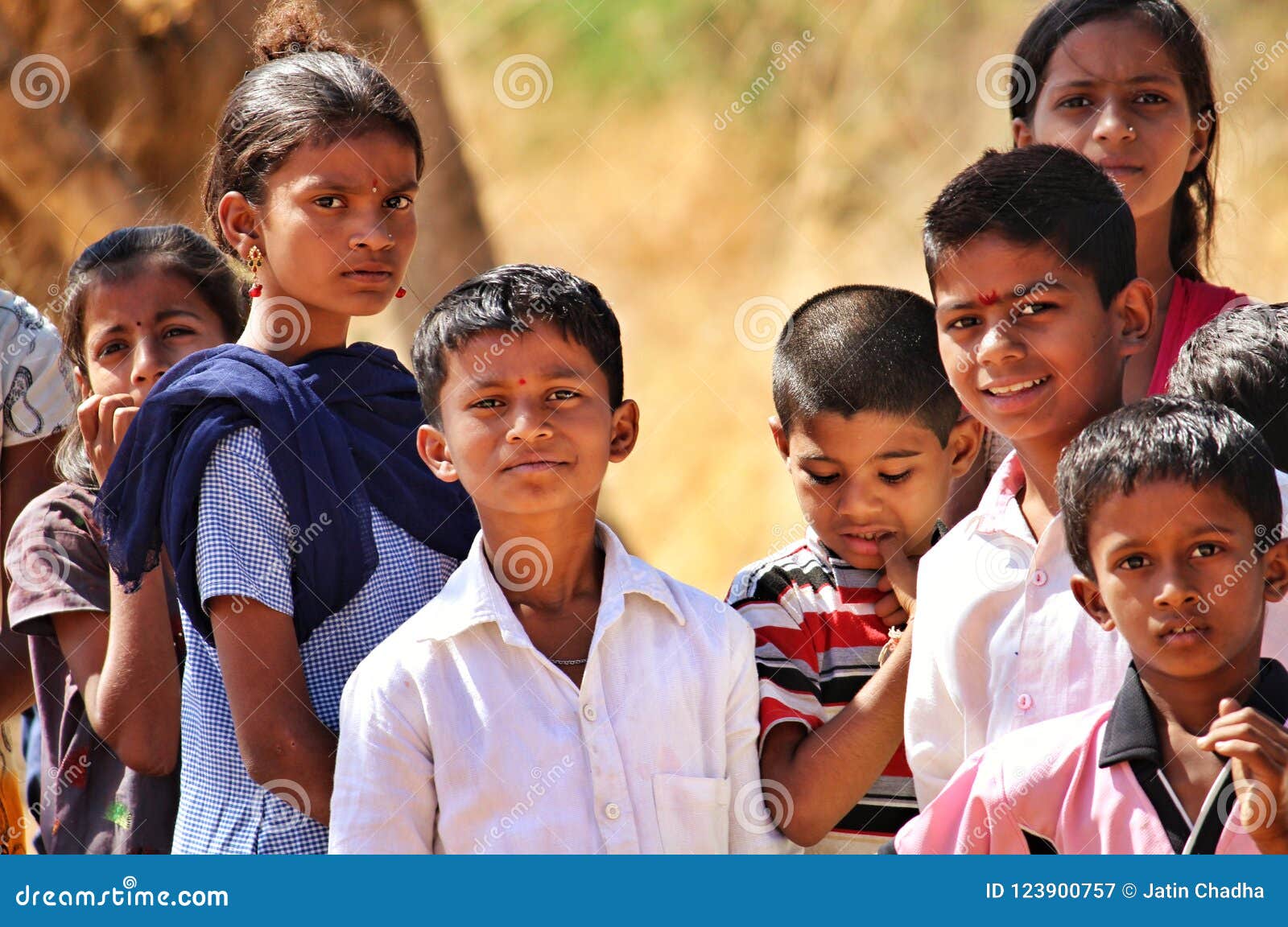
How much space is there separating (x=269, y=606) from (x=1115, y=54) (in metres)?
1.84

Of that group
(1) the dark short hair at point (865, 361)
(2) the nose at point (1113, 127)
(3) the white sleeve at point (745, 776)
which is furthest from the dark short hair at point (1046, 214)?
(3) the white sleeve at point (745, 776)

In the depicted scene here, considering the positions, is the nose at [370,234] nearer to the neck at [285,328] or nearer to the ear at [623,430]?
the neck at [285,328]

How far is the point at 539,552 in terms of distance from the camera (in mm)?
1972

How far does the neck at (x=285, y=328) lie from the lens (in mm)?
2186

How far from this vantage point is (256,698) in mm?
1917

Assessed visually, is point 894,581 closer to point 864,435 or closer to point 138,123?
point 864,435

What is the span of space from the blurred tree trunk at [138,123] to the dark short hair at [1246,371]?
4868 millimetres

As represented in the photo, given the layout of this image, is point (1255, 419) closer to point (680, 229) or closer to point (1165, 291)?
point (1165, 291)

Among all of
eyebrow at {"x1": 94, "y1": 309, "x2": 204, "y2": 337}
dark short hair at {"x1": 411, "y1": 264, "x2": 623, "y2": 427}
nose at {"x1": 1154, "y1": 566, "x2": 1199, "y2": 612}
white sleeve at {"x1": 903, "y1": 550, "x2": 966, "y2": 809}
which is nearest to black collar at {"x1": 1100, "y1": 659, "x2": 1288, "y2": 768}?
nose at {"x1": 1154, "y1": 566, "x2": 1199, "y2": 612}

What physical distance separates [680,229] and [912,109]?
1210mm

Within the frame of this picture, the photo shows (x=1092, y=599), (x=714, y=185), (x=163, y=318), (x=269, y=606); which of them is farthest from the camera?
(x=714, y=185)

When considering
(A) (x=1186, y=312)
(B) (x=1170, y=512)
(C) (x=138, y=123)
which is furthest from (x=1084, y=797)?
(C) (x=138, y=123)

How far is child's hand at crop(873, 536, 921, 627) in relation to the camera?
2047 mm

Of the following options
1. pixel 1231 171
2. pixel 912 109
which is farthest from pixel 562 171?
pixel 1231 171
